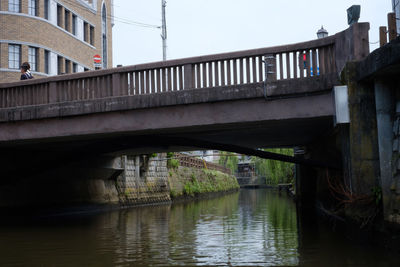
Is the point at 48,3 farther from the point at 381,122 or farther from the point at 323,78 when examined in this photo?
the point at 381,122

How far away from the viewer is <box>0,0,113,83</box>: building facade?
29.7 metres

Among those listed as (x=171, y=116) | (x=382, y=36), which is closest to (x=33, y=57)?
(x=171, y=116)

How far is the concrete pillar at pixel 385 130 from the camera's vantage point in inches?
434

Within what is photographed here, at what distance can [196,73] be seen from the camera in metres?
14.4

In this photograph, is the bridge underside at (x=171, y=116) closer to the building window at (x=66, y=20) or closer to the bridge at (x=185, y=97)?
the bridge at (x=185, y=97)

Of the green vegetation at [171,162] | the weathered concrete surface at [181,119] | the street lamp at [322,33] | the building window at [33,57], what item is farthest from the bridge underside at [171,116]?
the green vegetation at [171,162]

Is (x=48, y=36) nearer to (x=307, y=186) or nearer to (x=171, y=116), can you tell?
(x=307, y=186)

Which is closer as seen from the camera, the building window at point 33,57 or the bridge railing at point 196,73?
the bridge railing at point 196,73

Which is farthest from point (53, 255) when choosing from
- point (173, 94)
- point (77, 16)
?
point (77, 16)

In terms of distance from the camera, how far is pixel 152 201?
113ft

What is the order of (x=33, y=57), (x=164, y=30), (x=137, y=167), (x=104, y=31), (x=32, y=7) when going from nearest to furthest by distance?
1. (x=32, y=7)
2. (x=33, y=57)
3. (x=137, y=167)
4. (x=104, y=31)
5. (x=164, y=30)

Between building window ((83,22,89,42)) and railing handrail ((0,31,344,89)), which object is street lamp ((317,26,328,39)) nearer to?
railing handrail ((0,31,344,89))

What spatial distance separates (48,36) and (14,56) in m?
2.89

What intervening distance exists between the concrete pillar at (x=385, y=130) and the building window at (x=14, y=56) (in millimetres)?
23659
